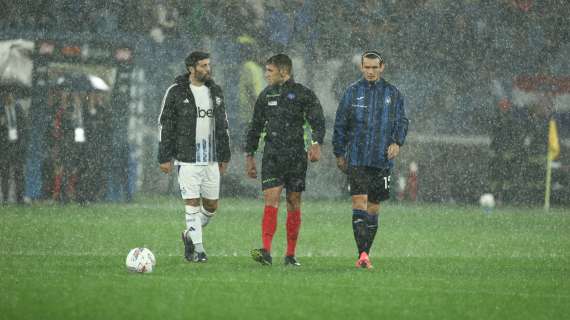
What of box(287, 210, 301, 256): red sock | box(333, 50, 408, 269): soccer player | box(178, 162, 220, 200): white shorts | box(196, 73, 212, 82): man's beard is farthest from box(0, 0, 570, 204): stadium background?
box(333, 50, 408, 269): soccer player

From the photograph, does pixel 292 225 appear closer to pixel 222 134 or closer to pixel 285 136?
pixel 285 136

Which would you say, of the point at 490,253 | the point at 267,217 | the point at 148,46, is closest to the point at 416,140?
the point at 148,46

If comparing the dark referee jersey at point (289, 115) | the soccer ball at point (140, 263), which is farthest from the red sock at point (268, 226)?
the soccer ball at point (140, 263)

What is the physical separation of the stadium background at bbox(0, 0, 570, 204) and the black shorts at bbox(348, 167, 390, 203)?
1326 centimetres

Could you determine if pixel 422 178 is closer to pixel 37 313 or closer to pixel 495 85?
pixel 495 85

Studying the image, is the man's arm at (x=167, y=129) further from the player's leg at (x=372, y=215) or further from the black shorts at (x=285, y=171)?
the player's leg at (x=372, y=215)

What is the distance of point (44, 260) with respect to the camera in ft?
46.8

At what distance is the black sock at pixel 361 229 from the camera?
46.1ft

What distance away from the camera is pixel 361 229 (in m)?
14.1

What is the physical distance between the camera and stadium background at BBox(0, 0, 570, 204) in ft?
90.4

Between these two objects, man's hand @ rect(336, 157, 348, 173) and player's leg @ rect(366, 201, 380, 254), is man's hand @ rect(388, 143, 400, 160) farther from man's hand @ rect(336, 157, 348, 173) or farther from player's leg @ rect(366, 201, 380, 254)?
player's leg @ rect(366, 201, 380, 254)

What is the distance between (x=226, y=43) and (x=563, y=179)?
7.30 metres

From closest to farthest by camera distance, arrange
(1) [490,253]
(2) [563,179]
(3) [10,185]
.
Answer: (1) [490,253] < (3) [10,185] < (2) [563,179]

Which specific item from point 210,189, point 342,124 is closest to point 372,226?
A: point 342,124
